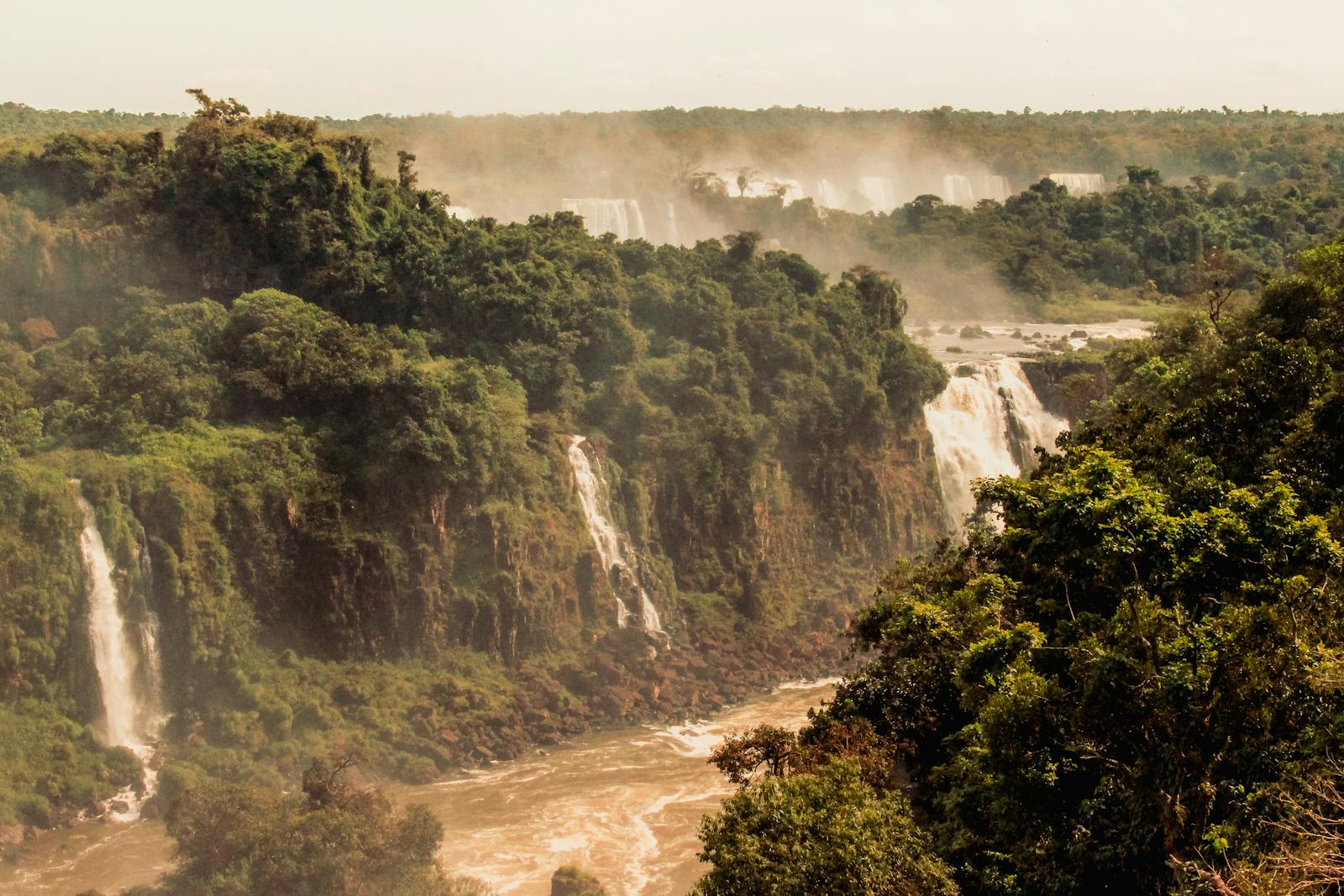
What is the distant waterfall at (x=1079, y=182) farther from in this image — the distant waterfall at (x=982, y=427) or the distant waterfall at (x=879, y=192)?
the distant waterfall at (x=982, y=427)

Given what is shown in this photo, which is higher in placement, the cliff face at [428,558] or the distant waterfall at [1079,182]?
the distant waterfall at [1079,182]

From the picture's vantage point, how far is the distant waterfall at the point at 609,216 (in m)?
57.9

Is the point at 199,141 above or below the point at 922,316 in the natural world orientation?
above

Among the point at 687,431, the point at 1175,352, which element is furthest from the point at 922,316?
the point at 1175,352

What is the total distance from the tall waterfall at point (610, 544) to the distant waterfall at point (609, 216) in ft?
75.3

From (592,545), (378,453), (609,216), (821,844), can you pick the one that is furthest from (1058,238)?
(821,844)

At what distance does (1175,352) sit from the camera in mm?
→ 30078

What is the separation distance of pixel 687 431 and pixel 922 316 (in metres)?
24.4

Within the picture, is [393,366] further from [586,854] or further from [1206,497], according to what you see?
[1206,497]

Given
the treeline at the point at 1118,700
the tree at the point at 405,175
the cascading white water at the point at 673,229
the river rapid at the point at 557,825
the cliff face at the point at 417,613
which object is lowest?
the river rapid at the point at 557,825

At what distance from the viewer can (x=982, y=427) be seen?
45656 millimetres

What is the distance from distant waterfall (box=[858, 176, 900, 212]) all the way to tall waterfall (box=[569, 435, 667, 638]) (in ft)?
148

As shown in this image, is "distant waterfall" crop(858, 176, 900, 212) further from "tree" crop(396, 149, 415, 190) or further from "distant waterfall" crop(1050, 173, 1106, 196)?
"tree" crop(396, 149, 415, 190)

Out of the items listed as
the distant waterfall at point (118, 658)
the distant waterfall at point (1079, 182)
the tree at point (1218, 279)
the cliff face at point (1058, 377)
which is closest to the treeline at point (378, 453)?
the distant waterfall at point (118, 658)
